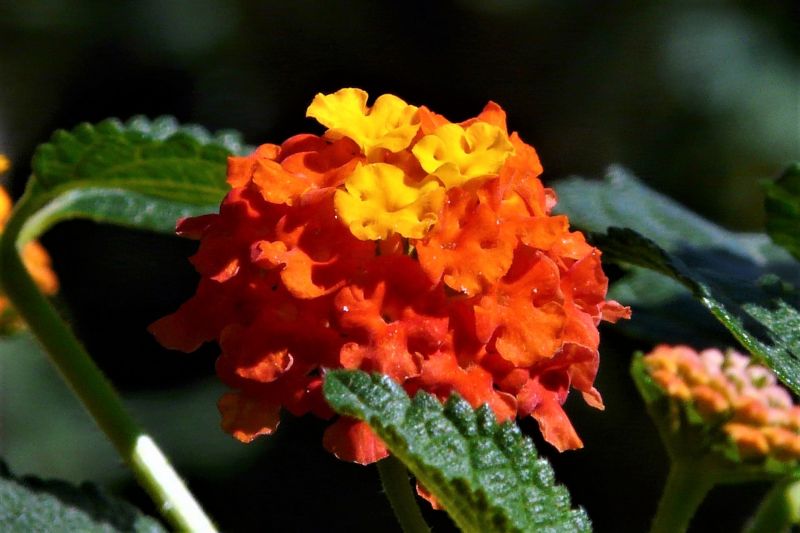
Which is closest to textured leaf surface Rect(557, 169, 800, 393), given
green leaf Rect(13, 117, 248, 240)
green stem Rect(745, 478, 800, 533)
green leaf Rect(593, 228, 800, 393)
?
green leaf Rect(593, 228, 800, 393)

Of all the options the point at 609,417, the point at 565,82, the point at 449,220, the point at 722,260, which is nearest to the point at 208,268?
the point at 449,220

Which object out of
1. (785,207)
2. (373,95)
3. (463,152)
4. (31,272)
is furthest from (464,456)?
(373,95)

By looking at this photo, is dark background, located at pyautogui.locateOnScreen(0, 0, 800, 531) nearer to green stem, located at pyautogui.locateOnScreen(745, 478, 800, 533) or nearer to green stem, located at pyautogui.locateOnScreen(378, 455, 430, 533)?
A: green stem, located at pyautogui.locateOnScreen(745, 478, 800, 533)

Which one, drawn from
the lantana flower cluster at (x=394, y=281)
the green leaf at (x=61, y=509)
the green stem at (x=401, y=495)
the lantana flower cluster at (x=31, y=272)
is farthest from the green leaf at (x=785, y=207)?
the lantana flower cluster at (x=31, y=272)

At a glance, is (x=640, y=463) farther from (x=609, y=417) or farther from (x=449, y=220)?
(x=449, y=220)

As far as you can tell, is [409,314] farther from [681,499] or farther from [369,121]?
[681,499]
